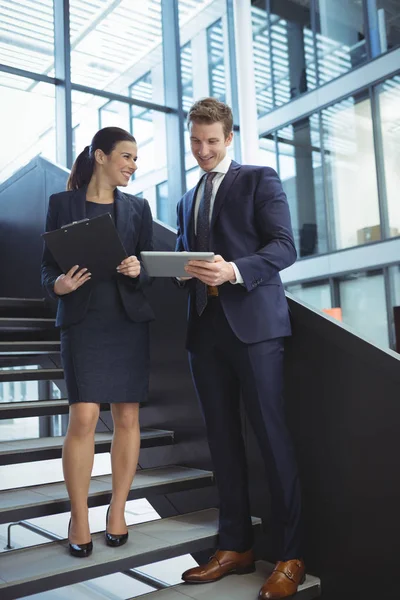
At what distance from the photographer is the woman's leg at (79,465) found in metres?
2.14

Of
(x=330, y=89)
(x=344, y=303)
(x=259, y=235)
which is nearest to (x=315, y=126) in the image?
(x=330, y=89)

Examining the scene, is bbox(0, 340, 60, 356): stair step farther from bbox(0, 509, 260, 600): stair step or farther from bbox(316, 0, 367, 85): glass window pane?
bbox(316, 0, 367, 85): glass window pane

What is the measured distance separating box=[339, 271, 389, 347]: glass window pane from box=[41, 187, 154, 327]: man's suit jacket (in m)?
7.57

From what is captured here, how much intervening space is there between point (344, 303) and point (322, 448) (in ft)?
26.4

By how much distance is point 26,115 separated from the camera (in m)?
8.04

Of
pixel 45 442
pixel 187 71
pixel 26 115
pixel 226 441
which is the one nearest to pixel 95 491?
pixel 45 442

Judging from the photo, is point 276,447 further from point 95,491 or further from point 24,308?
→ point 24,308

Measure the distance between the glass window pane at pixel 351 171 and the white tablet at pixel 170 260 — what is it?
8.17 meters

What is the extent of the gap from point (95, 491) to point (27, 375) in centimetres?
89

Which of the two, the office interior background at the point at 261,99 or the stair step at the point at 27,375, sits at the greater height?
the office interior background at the point at 261,99

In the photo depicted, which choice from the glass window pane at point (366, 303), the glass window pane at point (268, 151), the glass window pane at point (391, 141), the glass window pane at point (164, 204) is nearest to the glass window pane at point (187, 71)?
the glass window pane at point (164, 204)

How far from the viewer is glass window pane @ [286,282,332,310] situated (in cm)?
1042

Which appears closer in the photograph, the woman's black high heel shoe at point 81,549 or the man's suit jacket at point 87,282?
the woman's black high heel shoe at point 81,549

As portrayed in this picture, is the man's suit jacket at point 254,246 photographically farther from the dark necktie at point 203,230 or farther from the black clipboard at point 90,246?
the black clipboard at point 90,246
